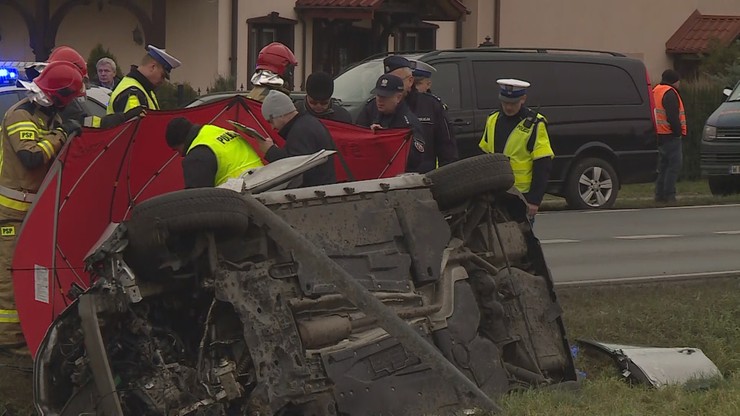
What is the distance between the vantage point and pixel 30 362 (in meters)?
7.51

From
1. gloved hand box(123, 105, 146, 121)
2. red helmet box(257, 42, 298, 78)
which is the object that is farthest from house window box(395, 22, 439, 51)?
gloved hand box(123, 105, 146, 121)

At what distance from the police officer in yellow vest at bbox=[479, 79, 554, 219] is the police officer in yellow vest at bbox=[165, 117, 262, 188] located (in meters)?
2.98

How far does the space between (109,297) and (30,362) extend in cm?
196

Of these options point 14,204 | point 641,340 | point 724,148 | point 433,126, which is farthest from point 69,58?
point 724,148

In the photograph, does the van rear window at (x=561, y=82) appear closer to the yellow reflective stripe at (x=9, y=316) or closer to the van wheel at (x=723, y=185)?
the van wheel at (x=723, y=185)

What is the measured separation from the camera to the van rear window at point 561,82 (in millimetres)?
16875

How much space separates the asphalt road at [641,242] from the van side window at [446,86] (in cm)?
188

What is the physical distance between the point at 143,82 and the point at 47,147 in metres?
1.32

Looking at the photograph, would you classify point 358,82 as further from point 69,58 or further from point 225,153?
point 225,153

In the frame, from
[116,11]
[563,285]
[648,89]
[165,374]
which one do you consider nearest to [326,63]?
[116,11]

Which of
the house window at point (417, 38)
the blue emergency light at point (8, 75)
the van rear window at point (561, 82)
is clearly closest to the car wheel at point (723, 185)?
Answer: the van rear window at point (561, 82)

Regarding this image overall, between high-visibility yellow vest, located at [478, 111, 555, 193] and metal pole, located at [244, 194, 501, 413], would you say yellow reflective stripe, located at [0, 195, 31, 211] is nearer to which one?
metal pole, located at [244, 194, 501, 413]

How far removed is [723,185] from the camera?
21.4 m

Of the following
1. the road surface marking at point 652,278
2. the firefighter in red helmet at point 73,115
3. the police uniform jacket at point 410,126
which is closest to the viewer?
the firefighter in red helmet at point 73,115
